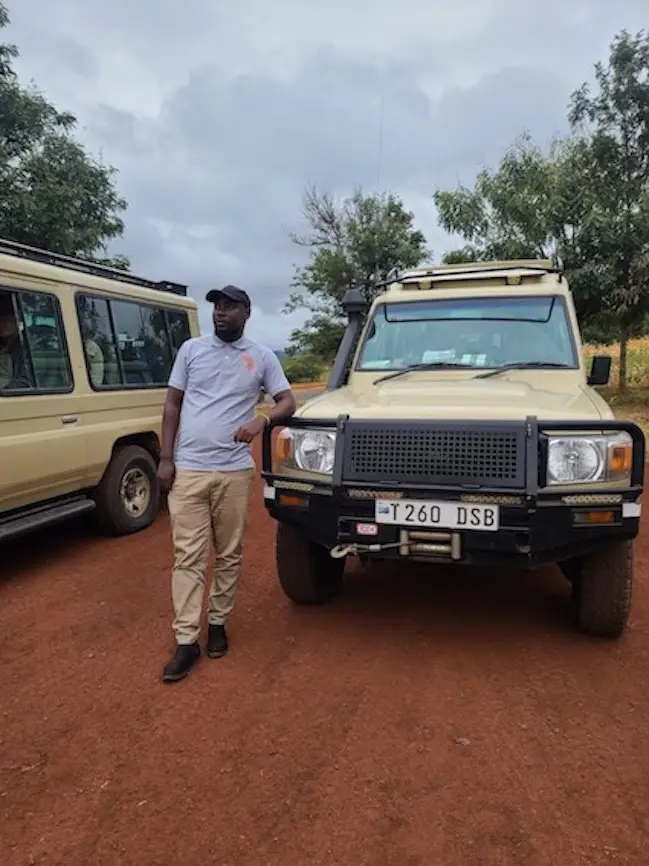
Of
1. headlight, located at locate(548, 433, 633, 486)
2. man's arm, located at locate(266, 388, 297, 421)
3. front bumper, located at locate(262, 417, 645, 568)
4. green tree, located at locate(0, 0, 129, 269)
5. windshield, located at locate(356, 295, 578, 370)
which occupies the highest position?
green tree, located at locate(0, 0, 129, 269)

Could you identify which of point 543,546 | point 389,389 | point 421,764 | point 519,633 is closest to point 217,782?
point 421,764

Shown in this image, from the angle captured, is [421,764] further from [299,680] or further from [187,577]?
[187,577]

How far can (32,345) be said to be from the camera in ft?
17.2

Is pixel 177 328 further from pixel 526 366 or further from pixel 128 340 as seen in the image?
pixel 526 366

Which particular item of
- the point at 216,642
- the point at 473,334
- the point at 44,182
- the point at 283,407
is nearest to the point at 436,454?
the point at 283,407

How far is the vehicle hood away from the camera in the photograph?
3461 millimetres

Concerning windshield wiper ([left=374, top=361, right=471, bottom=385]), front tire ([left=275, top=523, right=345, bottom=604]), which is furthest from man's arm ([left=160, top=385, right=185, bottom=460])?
windshield wiper ([left=374, top=361, right=471, bottom=385])

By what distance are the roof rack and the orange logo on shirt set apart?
8.19ft

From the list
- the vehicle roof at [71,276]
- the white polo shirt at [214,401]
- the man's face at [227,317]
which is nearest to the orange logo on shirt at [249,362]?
the white polo shirt at [214,401]

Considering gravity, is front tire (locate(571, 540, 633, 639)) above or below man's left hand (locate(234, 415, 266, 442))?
below

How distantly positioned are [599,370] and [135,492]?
4162 millimetres

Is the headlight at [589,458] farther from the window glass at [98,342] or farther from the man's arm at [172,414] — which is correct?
the window glass at [98,342]

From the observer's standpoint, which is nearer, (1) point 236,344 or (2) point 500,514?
(2) point 500,514

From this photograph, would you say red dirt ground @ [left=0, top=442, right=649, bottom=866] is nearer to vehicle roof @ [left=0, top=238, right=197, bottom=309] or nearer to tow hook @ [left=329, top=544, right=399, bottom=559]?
tow hook @ [left=329, top=544, right=399, bottom=559]
